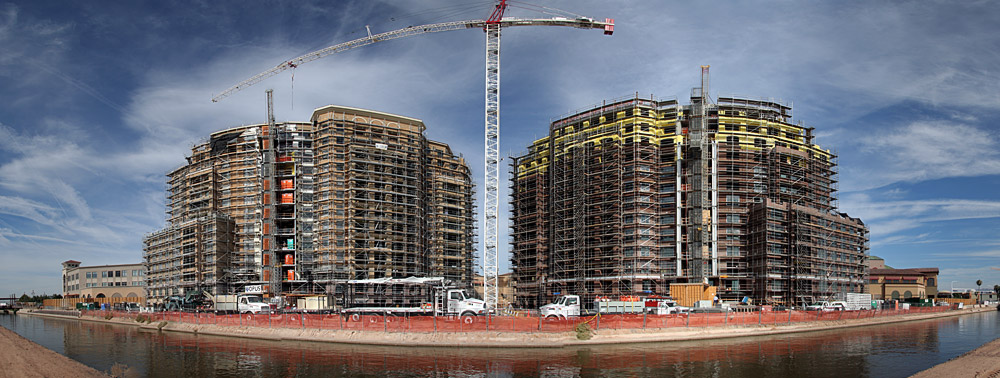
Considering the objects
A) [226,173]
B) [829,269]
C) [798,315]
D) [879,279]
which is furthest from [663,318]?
A: [879,279]

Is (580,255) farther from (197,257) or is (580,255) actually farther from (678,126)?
(197,257)

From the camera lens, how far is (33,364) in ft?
117

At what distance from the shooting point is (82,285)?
15475 centimetres

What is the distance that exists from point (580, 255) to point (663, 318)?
31.8m

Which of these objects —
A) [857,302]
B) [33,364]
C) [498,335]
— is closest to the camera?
[33,364]

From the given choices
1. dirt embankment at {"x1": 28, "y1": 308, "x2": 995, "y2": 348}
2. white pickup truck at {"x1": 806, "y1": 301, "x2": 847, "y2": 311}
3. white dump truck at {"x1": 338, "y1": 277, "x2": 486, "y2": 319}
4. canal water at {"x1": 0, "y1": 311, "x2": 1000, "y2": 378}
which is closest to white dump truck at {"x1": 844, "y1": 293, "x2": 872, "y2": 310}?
white pickup truck at {"x1": 806, "y1": 301, "x2": 847, "y2": 311}

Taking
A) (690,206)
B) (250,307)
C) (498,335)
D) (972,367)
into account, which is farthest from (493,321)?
(690,206)

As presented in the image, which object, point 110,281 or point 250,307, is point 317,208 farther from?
point 110,281

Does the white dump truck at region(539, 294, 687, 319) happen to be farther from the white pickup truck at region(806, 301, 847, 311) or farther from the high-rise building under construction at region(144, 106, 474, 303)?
the high-rise building under construction at region(144, 106, 474, 303)

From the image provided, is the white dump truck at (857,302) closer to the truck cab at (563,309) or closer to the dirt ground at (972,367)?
the dirt ground at (972,367)

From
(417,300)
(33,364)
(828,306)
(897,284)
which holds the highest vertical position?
(33,364)

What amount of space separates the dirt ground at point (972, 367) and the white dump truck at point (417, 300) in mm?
34131

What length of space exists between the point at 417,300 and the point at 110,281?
107840 mm

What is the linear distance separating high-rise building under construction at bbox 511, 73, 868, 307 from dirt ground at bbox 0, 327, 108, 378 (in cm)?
5976
